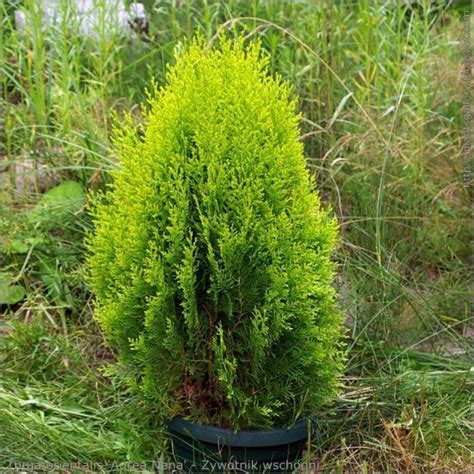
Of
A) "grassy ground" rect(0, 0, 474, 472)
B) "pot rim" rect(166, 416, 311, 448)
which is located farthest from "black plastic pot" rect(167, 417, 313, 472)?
"grassy ground" rect(0, 0, 474, 472)

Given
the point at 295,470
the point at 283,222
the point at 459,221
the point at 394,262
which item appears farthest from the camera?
the point at 459,221

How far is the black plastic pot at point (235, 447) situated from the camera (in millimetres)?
2836

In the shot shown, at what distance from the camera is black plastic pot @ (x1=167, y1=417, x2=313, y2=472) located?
112 inches

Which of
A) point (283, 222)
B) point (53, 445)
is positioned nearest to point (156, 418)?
point (53, 445)

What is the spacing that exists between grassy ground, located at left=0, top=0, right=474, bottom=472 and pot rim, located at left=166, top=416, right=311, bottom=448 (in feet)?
0.73

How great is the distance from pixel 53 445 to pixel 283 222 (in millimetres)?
1229

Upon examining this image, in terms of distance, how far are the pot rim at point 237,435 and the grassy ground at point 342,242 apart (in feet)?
Answer: 0.73

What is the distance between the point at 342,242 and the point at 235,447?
1.28 meters

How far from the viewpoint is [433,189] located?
15.0 ft

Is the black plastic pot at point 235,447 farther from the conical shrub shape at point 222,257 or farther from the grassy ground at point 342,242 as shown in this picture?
the grassy ground at point 342,242

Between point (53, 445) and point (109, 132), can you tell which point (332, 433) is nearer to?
point (53, 445)

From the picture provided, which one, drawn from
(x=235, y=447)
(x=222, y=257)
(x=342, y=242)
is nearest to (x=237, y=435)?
(x=235, y=447)

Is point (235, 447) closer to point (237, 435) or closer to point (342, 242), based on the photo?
point (237, 435)

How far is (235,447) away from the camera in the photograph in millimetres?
2854
